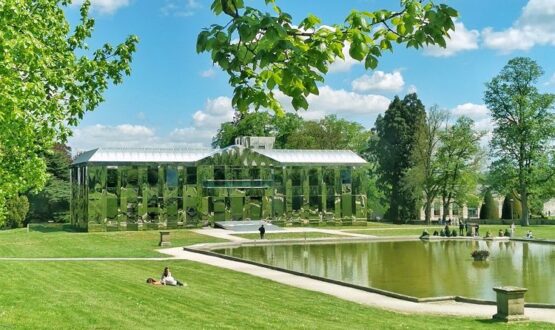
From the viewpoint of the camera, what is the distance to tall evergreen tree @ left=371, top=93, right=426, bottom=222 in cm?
8038

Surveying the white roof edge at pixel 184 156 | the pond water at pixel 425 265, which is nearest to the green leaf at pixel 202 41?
the pond water at pixel 425 265

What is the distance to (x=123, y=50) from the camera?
58.5 feet

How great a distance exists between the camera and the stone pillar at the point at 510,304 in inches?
738

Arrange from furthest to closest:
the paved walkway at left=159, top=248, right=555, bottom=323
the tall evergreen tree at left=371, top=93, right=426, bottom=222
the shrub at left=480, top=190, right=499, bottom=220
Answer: the shrub at left=480, top=190, right=499, bottom=220 < the tall evergreen tree at left=371, top=93, right=426, bottom=222 < the paved walkway at left=159, top=248, right=555, bottom=323

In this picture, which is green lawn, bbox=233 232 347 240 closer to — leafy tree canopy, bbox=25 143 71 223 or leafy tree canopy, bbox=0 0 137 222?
leafy tree canopy, bbox=25 143 71 223

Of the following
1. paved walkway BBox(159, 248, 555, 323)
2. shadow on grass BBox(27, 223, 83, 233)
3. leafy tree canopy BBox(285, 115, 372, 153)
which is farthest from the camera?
leafy tree canopy BBox(285, 115, 372, 153)

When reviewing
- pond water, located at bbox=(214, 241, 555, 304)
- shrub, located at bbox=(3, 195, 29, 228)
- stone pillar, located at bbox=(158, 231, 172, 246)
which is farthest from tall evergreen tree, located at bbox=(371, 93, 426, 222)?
shrub, located at bbox=(3, 195, 29, 228)

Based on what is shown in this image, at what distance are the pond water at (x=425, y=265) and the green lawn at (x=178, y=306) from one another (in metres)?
5.56

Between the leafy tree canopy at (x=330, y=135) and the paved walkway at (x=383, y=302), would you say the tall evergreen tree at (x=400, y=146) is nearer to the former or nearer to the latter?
the leafy tree canopy at (x=330, y=135)

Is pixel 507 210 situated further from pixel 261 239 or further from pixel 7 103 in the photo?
pixel 7 103

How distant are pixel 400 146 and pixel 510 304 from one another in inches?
2486

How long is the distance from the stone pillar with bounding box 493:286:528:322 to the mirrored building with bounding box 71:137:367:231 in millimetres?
45525

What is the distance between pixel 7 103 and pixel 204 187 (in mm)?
49956

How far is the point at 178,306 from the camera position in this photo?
1859 centimetres
